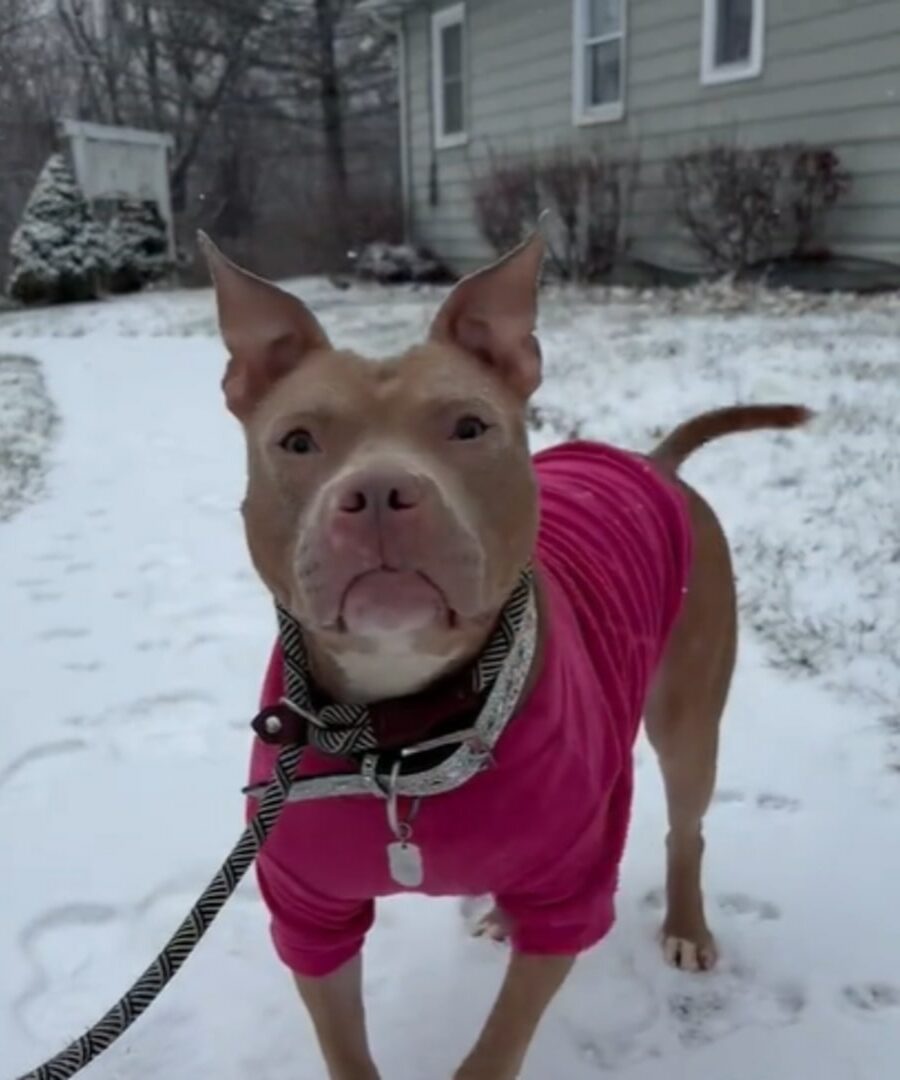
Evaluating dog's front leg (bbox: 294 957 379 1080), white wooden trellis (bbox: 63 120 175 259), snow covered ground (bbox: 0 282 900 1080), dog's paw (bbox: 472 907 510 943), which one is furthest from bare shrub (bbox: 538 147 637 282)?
dog's front leg (bbox: 294 957 379 1080)

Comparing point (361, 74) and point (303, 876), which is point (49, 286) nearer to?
point (361, 74)

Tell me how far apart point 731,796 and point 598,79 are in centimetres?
1310

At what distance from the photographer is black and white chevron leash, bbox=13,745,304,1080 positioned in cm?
182

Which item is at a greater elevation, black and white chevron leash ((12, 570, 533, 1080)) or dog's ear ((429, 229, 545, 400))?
dog's ear ((429, 229, 545, 400))

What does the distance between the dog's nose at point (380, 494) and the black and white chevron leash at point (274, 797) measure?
0.35 metres

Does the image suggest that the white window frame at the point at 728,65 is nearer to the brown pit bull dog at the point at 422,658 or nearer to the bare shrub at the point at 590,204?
the bare shrub at the point at 590,204

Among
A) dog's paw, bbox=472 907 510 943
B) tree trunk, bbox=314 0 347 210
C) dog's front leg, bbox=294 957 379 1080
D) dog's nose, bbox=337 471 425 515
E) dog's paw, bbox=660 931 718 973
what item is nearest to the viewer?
dog's nose, bbox=337 471 425 515

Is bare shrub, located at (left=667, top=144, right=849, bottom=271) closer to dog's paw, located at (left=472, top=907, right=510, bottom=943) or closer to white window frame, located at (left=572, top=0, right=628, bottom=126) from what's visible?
white window frame, located at (left=572, top=0, right=628, bottom=126)

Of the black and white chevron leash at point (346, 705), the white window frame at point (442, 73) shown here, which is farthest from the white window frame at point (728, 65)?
the black and white chevron leash at point (346, 705)

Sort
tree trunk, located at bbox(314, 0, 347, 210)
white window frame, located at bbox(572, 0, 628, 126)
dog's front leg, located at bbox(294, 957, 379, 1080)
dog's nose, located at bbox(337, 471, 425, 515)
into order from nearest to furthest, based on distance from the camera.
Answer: dog's nose, located at bbox(337, 471, 425, 515)
dog's front leg, located at bbox(294, 957, 379, 1080)
white window frame, located at bbox(572, 0, 628, 126)
tree trunk, located at bbox(314, 0, 347, 210)

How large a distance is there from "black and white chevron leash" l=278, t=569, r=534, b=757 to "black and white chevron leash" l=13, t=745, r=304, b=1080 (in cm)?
5

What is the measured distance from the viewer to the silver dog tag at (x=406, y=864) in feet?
6.54

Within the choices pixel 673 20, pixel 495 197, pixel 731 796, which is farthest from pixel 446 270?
pixel 731 796

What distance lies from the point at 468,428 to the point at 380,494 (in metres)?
0.30
